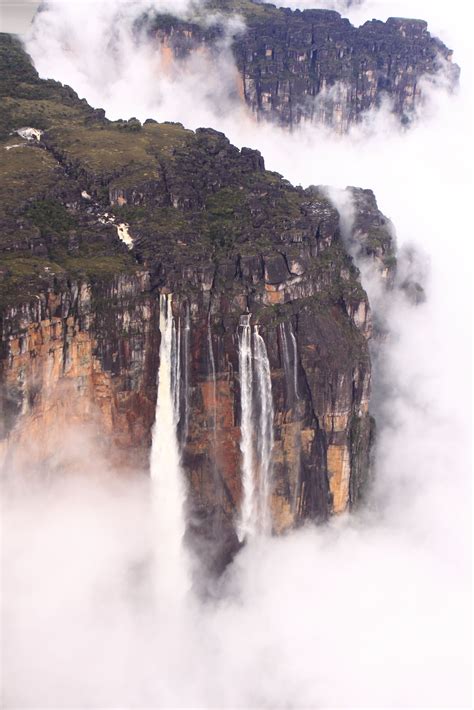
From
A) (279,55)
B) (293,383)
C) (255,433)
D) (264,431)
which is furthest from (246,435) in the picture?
(279,55)

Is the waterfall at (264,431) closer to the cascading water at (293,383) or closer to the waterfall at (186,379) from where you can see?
the cascading water at (293,383)

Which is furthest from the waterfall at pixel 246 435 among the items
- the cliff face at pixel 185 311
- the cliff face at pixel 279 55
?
the cliff face at pixel 279 55

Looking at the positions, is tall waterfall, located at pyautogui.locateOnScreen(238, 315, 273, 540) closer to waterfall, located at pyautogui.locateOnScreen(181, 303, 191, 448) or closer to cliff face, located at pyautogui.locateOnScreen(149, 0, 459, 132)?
waterfall, located at pyautogui.locateOnScreen(181, 303, 191, 448)

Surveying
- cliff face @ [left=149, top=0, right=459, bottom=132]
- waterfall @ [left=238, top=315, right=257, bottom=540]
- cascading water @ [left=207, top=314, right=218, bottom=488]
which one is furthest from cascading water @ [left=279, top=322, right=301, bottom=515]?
cliff face @ [left=149, top=0, right=459, bottom=132]

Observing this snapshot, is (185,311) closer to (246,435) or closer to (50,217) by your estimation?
(246,435)

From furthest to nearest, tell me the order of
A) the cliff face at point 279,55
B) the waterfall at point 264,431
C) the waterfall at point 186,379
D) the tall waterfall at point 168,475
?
the cliff face at point 279,55 < the waterfall at point 264,431 < the waterfall at point 186,379 < the tall waterfall at point 168,475

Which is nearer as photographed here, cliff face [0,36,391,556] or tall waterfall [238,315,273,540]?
cliff face [0,36,391,556]

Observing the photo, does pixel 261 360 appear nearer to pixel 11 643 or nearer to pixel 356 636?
pixel 356 636
